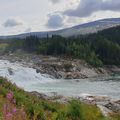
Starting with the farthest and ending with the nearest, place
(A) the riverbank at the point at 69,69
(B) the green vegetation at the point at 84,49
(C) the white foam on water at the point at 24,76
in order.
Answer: (B) the green vegetation at the point at 84,49
(A) the riverbank at the point at 69,69
(C) the white foam on water at the point at 24,76

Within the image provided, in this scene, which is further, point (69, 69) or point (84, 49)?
point (84, 49)

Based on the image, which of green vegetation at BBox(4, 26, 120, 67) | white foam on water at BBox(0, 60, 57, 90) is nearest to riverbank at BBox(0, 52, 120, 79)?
white foam on water at BBox(0, 60, 57, 90)

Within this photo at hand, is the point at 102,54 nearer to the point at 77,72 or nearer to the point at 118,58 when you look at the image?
the point at 118,58

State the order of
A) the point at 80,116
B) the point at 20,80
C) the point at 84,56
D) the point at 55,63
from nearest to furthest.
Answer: the point at 80,116 < the point at 20,80 < the point at 55,63 < the point at 84,56

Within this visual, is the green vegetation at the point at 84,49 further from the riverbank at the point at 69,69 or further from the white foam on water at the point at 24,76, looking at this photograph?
the white foam on water at the point at 24,76

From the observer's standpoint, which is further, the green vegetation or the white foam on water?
the green vegetation

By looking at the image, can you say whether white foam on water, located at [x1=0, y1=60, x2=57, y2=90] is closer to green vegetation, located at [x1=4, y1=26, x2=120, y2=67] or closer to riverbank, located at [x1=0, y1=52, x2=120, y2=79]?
riverbank, located at [x1=0, y1=52, x2=120, y2=79]

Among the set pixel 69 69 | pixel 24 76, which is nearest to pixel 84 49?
pixel 69 69

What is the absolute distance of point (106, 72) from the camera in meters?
111

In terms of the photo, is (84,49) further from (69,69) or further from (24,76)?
(24,76)

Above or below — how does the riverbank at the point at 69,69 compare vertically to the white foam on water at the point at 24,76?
below

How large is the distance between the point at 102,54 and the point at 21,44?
1723 inches

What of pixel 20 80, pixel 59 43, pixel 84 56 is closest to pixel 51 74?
pixel 20 80

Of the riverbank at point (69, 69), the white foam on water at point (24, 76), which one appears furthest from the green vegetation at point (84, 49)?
the white foam on water at point (24, 76)
